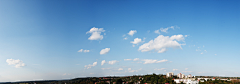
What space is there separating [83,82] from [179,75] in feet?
249

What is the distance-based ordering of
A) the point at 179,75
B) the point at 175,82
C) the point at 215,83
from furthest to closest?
the point at 179,75
the point at 175,82
the point at 215,83

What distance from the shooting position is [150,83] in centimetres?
10644

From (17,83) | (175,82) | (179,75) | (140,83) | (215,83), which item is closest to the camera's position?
(215,83)

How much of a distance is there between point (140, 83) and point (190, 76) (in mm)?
44085

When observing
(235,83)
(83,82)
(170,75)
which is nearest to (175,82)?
(170,75)

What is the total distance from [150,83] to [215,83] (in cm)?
3935

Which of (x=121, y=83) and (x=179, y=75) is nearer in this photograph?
(x=121, y=83)

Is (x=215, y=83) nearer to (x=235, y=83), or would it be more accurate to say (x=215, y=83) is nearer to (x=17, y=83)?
(x=235, y=83)

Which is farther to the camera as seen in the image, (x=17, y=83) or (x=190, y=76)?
(x=17, y=83)

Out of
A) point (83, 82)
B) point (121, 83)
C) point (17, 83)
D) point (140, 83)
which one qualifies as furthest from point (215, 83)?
point (17, 83)

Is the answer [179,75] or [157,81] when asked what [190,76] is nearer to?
[179,75]

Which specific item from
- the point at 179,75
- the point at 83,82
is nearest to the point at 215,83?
the point at 179,75

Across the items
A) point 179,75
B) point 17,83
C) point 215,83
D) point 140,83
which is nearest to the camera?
point 215,83

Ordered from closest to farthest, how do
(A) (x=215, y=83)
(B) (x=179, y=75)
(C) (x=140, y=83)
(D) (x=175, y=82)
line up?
(A) (x=215, y=83) < (D) (x=175, y=82) < (C) (x=140, y=83) < (B) (x=179, y=75)
